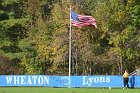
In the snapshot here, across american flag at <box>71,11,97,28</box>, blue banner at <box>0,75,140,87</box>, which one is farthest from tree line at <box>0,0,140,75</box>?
american flag at <box>71,11,97,28</box>

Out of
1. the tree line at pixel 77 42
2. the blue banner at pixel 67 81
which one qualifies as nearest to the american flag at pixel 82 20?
the blue banner at pixel 67 81

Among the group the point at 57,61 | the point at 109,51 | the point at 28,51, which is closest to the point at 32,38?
the point at 28,51

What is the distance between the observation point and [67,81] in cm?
4316

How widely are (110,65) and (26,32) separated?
13.0 metres

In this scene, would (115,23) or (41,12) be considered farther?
(41,12)

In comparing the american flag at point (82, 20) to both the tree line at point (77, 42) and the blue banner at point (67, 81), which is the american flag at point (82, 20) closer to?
the blue banner at point (67, 81)

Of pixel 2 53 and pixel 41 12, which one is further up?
pixel 41 12

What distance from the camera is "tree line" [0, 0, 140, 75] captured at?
53719 millimetres

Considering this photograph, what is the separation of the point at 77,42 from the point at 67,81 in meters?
13.3

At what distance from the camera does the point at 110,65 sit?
5688 centimetres

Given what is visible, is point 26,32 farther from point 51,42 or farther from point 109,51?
point 109,51

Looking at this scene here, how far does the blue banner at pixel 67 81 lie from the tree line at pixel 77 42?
11.5m

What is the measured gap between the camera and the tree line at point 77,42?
53.7 meters

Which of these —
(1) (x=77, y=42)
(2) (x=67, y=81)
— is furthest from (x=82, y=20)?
(1) (x=77, y=42)
